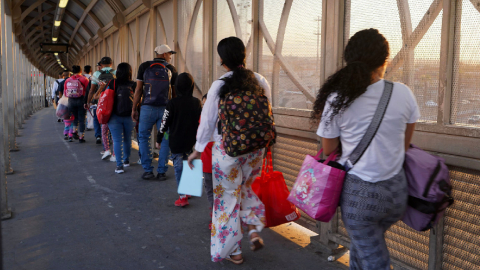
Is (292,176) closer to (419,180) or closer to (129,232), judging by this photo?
(129,232)

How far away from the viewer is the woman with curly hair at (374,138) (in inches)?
82.3

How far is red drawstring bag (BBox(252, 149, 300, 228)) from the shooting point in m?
3.42

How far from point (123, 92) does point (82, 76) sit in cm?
428

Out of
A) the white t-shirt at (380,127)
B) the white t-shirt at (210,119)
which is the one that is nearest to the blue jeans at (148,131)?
the white t-shirt at (210,119)

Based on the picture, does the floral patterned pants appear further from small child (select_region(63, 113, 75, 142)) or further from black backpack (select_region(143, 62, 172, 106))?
small child (select_region(63, 113, 75, 142))

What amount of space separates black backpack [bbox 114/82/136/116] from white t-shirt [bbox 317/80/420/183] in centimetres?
507

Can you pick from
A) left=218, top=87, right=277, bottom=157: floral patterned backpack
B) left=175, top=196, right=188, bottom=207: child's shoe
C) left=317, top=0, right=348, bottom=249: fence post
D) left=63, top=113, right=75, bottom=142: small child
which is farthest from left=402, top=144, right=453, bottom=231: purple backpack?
left=63, top=113, right=75, bottom=142: small child

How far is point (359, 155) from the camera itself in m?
2.14

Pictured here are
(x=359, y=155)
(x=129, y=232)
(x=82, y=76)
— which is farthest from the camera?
(x=82, y=76)

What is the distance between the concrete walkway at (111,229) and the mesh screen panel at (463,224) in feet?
3.02

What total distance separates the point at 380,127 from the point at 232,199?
1.47 m

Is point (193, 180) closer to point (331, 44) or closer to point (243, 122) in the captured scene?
point (243, 122)

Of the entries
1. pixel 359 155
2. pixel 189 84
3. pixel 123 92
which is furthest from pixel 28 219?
pixel 359 155

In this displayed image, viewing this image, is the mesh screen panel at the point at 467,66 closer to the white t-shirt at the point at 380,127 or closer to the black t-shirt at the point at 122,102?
the white t-shirt at the point at 380,127
